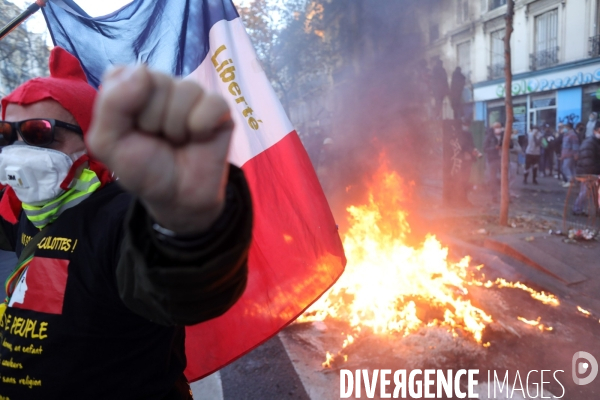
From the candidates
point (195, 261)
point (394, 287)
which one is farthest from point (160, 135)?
point (394, 287)

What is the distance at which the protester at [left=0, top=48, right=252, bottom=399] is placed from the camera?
670 mm

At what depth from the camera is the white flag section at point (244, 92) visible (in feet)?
7.67

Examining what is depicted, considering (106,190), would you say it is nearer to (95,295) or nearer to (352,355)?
(95,295)

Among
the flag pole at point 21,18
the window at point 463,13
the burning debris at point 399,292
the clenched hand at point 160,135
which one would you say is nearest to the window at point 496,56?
the window at point 463,13

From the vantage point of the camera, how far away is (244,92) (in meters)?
2.35

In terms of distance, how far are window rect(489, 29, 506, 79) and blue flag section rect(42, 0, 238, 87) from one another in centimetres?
2268

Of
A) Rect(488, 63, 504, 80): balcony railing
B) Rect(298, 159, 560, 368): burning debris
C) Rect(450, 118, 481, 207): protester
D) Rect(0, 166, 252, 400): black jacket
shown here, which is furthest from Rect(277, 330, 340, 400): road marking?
Rect(488, 63, 504, 80): balcony railing

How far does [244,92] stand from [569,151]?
40.9 ft

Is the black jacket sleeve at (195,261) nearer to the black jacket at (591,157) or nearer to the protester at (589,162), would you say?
the protester at (589,162)

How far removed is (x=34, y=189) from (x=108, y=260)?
386 mm

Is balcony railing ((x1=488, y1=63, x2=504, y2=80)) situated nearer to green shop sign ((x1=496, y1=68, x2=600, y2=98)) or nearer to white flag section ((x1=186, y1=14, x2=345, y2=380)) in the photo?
green shop sign ((x1=496, y1=68, x2=600, y2=98))

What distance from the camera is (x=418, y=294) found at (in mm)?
4328

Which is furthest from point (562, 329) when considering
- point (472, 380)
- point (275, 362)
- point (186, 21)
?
point (186, 21)

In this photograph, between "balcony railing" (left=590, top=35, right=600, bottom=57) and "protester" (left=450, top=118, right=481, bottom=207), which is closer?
"protester" (left=450, top=118, right=481, bottom=207)
